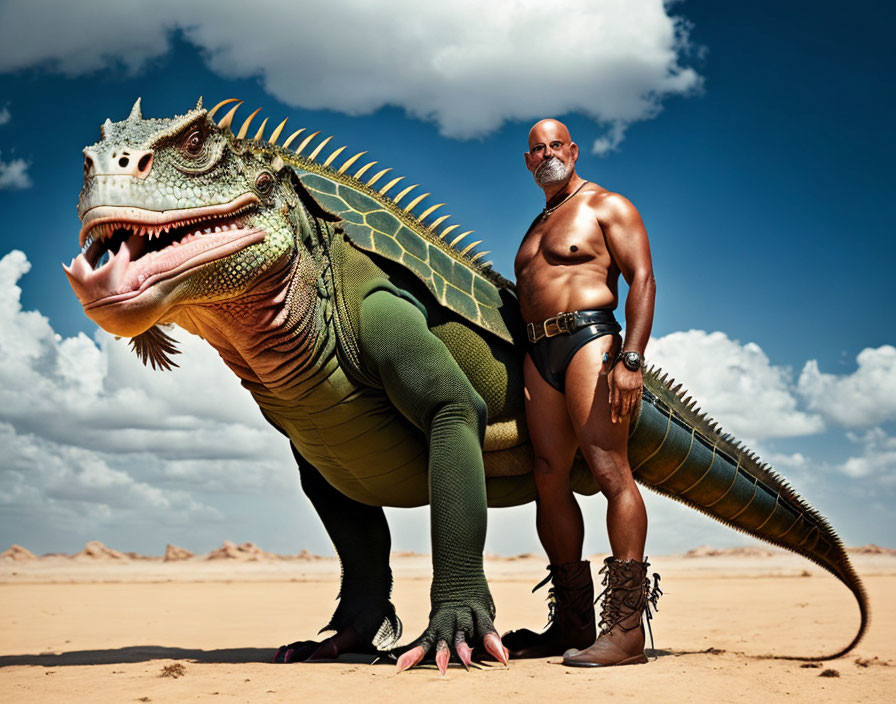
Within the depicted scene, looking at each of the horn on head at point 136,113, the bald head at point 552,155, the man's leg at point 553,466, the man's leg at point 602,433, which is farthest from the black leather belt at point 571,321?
the horn on head at point 136,113

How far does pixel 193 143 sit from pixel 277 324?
104 cm

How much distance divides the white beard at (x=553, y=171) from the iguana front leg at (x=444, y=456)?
1.34 m

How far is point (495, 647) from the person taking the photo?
4.43 m

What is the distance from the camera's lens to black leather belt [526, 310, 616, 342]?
5.05 meters

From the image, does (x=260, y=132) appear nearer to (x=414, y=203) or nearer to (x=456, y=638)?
(x=414, y=203)

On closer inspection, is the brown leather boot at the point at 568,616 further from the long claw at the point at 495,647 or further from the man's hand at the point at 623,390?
the man's hand at the point at 623,390

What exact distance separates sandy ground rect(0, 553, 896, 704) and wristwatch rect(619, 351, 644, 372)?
5.25ft

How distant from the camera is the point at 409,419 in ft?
16.0

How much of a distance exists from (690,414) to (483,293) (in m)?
1.71

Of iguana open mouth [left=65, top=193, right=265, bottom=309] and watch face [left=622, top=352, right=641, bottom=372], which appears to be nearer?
iguana open mouth [left=65, top=193, right=265, bottom=309]

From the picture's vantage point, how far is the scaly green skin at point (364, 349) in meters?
4.50

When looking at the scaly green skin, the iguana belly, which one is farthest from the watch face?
the iguana belly

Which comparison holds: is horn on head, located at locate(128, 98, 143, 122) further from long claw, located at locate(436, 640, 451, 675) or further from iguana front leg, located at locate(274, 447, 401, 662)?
long claw, located at locate(436, 640, 451, 675)

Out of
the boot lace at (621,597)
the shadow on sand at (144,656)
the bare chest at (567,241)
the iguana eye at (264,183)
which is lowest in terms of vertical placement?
the shadow on sand at (144,656)
